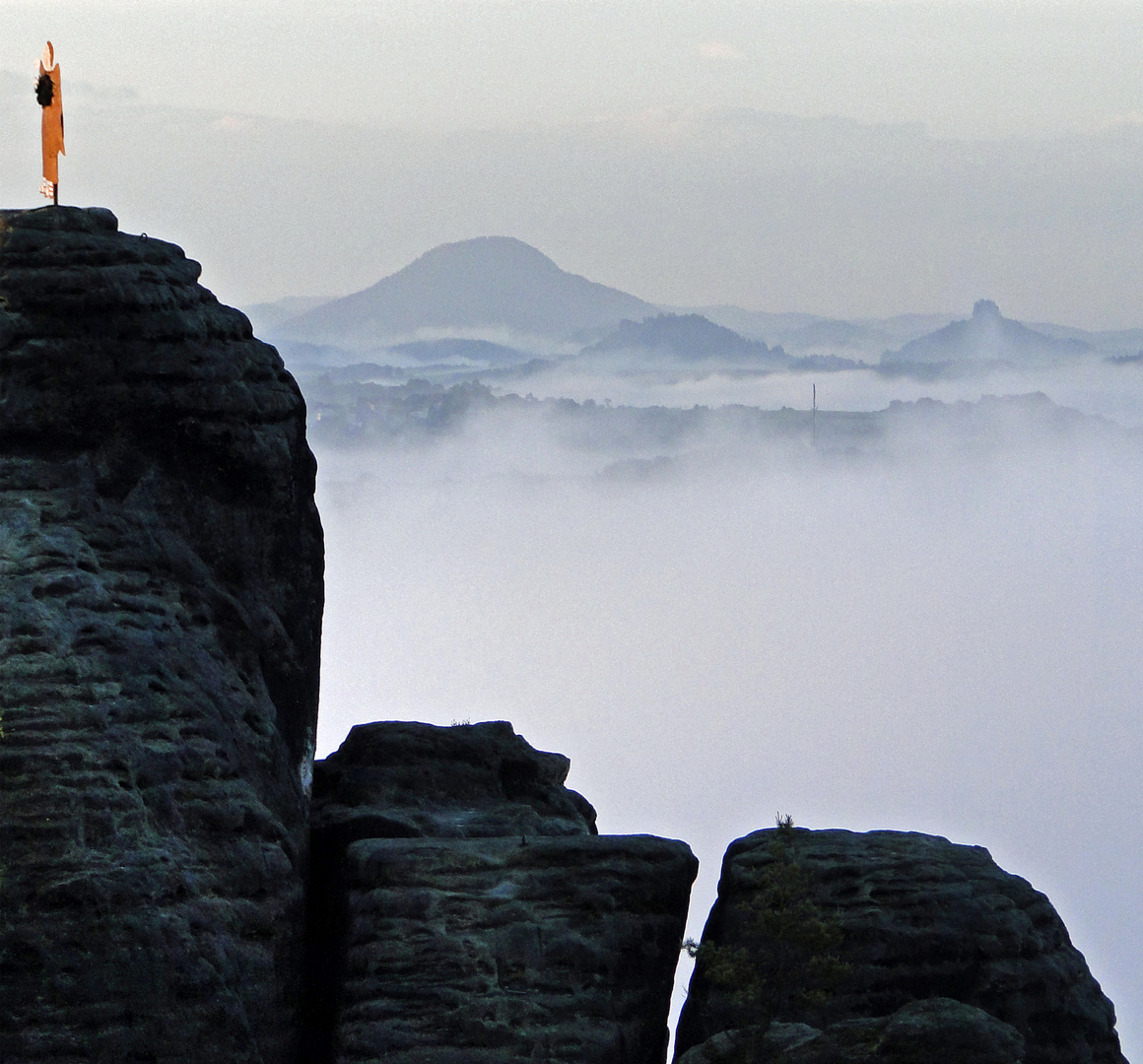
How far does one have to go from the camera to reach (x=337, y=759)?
118ft

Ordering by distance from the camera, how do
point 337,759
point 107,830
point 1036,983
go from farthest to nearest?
point 337,759 → point 1036,983 → point 107,830

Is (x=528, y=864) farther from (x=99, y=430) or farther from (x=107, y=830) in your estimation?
(x=99, y=430)

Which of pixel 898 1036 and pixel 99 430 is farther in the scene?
pixel 99 430

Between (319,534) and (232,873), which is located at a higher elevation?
(319,534)

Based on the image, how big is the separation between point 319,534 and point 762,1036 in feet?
38.5

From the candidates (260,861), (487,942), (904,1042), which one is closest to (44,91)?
(260,861)

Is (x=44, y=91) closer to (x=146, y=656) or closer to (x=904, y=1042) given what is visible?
(x=146, y=656)

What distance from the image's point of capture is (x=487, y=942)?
30.0 meters

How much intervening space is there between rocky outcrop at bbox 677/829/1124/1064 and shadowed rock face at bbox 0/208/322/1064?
25.2 ft

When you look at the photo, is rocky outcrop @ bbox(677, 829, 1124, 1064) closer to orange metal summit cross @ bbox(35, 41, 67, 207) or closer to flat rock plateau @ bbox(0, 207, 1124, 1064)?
flat rock plateau @ bbox(0, 207, 1124, 1064)

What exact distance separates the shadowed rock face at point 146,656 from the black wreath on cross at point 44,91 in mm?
2035

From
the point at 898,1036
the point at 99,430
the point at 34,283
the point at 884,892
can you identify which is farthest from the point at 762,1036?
the point at 34,283

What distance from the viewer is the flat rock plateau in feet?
90.7

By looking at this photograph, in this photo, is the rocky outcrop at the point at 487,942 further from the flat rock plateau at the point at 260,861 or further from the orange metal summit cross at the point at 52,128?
the orange metal summit cross at the point at 52,128
